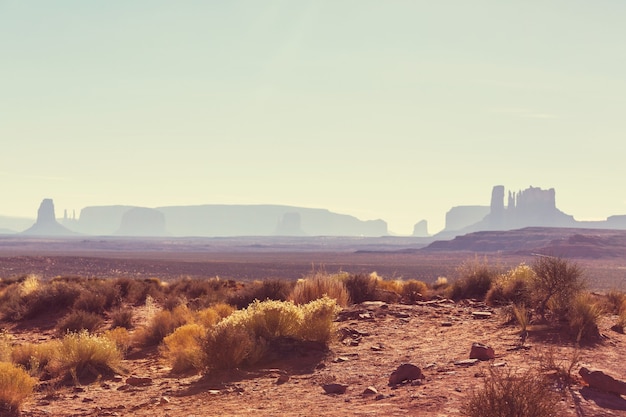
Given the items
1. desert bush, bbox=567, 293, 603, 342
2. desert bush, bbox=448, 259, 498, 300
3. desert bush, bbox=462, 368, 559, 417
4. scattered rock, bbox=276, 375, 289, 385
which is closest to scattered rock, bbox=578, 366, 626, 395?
desert bush, bbox=462, 368, 559, 417

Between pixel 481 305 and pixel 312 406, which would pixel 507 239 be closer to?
pixel 481 305

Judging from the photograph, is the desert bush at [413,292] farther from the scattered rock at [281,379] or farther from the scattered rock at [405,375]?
the scattered rock at [405,375]

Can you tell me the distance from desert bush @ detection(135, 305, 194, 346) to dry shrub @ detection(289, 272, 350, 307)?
133 inches

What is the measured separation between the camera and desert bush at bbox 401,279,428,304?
71.2ft

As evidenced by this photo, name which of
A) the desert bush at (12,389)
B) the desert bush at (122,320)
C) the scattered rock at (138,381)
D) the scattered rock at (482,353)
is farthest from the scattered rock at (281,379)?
the desert bush at (122,320)

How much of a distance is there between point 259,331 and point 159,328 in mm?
4397

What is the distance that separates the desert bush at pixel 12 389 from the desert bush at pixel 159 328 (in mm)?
5793

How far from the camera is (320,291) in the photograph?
19734mm

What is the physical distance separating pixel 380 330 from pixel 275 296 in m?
6.49

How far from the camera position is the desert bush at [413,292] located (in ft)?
71.2

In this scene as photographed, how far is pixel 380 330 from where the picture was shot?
15.5m

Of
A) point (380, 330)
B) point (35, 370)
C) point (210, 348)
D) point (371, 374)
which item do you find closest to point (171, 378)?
point (210, 348)

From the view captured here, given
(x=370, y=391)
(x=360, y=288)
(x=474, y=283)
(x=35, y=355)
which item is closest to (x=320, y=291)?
(x=360, y=288)

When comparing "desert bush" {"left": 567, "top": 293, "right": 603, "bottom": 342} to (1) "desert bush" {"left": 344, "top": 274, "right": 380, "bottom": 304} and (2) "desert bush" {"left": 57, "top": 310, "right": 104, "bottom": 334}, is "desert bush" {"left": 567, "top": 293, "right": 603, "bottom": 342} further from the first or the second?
(2) "desert bush" {"left": 57, "top": 310, "right": 104, "bottom": 334}
